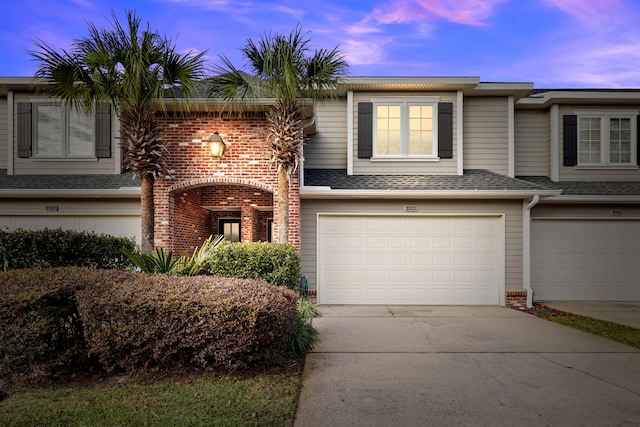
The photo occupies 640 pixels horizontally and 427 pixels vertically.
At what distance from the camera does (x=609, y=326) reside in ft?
23.3

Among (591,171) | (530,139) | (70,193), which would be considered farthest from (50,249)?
(591,171)

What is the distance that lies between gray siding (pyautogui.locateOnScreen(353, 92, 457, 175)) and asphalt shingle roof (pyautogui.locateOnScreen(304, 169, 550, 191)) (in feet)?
0.69

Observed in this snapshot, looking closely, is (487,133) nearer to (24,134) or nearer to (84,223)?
(84,223)

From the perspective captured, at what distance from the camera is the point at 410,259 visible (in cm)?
913

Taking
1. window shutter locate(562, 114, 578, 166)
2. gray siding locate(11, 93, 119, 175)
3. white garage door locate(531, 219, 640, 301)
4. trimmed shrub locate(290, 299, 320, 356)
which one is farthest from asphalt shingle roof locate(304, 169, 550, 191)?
gray siding locate(11, 93, 119, 175)

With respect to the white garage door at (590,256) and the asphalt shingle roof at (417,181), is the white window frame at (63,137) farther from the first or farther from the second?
the white garage door at (590,256)

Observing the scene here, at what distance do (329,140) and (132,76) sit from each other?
489 centimetres

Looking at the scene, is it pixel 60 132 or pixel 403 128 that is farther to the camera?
pixel 403 128

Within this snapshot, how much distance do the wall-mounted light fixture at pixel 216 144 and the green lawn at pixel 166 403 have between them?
5081 mm

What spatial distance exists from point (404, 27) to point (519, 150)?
5.55 m

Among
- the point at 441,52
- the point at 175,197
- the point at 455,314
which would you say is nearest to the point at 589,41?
the point at 441,52

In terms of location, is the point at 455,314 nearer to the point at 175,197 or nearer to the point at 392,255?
the point at 392,255

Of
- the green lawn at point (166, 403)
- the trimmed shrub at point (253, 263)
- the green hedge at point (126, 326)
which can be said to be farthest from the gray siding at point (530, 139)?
the green lawn at point (166, 403)

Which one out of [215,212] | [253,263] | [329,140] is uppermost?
[329,140]
